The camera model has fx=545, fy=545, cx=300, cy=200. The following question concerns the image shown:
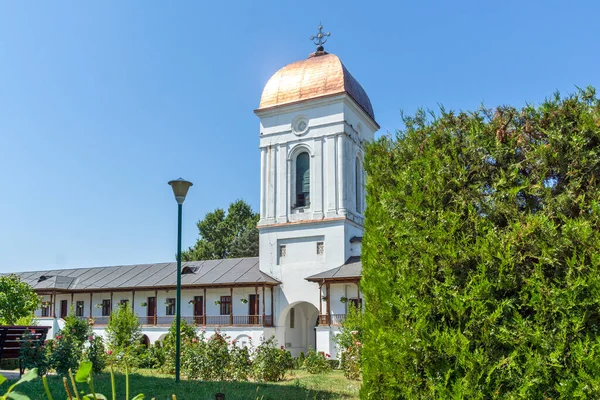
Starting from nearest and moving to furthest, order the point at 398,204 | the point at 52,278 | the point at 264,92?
1. the point at 398,204
2. the point at 264,92
3. the point at 52,278

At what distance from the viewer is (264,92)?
2767 cm

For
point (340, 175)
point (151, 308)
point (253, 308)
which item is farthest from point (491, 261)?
point (151, 308)

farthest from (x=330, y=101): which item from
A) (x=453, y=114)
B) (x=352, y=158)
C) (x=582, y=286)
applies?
(x=582, y=286)

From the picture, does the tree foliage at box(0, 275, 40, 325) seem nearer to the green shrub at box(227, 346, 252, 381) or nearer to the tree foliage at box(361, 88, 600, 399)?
the green shrub at box(227, 346, 252, 381)

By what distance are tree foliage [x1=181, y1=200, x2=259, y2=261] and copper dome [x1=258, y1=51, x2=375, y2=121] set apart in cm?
2024

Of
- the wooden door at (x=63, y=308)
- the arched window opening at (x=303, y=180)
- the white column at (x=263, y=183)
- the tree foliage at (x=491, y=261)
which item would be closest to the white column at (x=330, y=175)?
the arched window opening at (x=303, y=180)

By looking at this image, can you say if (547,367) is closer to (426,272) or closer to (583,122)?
(426,272)

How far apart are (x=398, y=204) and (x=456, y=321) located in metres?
1.33

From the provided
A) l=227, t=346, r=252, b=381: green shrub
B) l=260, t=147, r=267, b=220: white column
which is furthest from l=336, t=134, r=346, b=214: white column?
l=227, t=346, r=252, b=381: green shrub

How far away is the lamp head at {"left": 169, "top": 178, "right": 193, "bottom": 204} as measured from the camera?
10.2 metres

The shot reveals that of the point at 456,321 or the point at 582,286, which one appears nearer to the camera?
the point at 582,286

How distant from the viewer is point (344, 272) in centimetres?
2356

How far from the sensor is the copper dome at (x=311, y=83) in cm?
2584

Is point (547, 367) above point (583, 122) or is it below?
below
